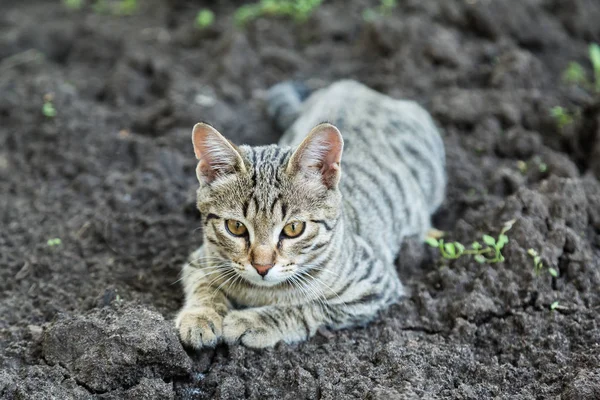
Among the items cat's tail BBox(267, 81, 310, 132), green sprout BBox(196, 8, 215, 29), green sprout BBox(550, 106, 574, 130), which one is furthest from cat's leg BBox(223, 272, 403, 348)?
green sprout BBox(196, 8, 215, 29)

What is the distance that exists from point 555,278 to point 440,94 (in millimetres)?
2610

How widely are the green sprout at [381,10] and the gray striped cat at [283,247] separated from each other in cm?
336

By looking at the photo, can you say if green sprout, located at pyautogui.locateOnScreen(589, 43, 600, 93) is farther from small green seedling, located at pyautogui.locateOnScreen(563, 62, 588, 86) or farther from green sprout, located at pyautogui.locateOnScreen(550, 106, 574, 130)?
green sprout, located at pyautogui.locateOnScreen(550, 106, 574, 130)

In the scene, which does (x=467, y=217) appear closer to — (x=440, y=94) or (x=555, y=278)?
(x=555, y=278)

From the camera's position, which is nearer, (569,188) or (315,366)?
(315,366)

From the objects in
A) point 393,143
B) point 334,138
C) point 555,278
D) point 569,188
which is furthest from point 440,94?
point 334,138

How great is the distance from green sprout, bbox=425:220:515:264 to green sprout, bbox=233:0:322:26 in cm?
379

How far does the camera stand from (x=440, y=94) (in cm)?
633

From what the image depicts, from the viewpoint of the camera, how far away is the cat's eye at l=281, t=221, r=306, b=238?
359 cm

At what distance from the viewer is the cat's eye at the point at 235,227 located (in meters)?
3.60

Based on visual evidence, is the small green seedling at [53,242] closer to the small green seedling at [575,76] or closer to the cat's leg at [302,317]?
the cat's leg at [302,317]

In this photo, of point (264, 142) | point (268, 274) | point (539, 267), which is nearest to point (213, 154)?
point (268, 274)

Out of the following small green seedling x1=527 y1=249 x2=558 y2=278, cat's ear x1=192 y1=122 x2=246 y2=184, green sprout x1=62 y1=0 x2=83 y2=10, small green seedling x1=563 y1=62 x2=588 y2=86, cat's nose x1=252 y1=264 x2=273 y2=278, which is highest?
cat's ear x1=192 y1=122 x2=246 y2=184

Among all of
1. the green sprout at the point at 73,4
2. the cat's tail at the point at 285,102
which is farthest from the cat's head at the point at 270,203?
the green sprout at the point at 73,4
